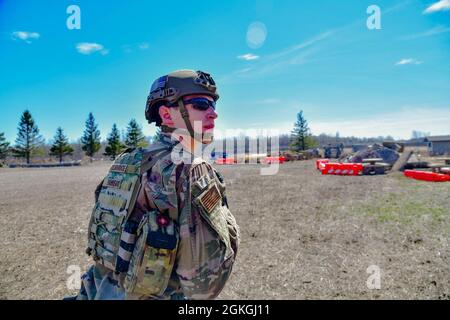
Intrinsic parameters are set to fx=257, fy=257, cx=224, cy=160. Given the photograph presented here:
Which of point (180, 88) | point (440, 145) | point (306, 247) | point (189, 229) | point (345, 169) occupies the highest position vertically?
point (440, 145)

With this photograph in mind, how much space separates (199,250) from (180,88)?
1.08 m

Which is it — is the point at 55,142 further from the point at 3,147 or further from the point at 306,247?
the point at 306,247

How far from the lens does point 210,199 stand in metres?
1.60

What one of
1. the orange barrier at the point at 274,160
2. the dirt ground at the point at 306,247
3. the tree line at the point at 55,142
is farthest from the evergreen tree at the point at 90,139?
the dirt ground at the point at 306,247

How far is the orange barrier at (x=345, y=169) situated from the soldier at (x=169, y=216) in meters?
20.6

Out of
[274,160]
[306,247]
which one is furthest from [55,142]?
[306,247]

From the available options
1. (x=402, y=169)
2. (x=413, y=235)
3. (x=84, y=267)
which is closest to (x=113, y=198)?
(x=84, y=267)

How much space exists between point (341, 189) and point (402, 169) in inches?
428

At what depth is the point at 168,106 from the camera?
1.83 meters

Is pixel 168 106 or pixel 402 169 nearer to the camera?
pixel 168 106

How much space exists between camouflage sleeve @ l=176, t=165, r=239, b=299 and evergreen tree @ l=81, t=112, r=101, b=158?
7100 centimetres

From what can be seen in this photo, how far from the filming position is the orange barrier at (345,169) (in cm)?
1995

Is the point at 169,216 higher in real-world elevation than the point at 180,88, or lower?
lower
